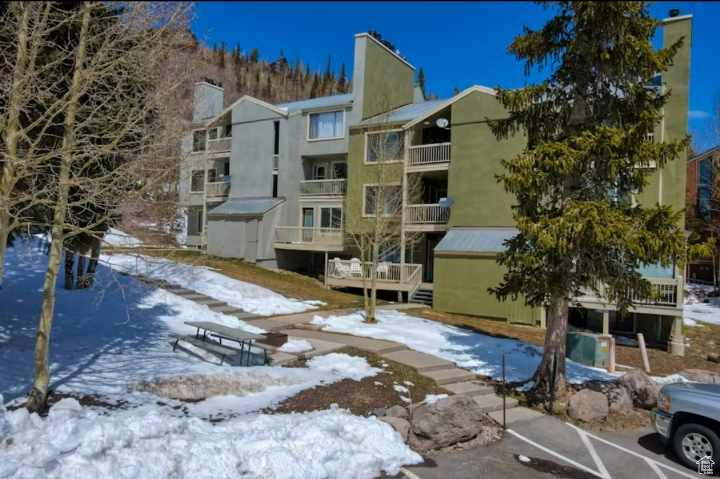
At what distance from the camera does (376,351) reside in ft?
38.9

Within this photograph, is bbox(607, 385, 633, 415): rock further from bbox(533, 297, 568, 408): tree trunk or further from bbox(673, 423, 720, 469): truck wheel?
bbox(673, 423, 720, 469): truck wheel

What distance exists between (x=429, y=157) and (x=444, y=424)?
1854 cm

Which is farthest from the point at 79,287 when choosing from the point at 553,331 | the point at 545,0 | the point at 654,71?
the point at 654,71

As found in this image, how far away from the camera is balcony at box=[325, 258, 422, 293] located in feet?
76.4

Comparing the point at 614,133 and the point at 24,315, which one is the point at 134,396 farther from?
the point at 614,133

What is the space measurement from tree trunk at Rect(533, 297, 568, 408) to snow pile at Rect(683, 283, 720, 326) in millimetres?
16555

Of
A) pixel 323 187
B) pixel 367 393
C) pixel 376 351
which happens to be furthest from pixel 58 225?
pixel 323 187

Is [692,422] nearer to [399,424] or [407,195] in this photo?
[399,424]

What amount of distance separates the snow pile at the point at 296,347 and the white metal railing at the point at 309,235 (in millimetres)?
14681

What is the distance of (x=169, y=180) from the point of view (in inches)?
358

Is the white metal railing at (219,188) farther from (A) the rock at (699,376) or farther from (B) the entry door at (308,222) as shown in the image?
(A) the rock at (699,376)

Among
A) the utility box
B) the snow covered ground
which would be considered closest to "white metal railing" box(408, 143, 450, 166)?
the utility box

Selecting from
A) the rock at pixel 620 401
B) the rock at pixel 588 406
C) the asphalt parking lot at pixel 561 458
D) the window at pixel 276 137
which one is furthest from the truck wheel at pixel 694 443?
the window at pixel 276 137

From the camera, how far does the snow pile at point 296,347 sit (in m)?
11.3
